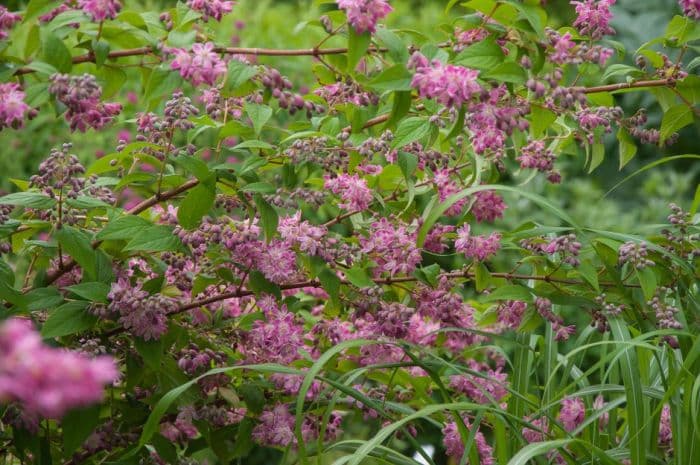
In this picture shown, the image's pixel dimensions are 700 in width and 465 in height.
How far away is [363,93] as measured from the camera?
1798 millimetres

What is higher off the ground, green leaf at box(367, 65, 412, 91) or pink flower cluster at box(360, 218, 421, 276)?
green leaf at box(367, 65, 412, 91)

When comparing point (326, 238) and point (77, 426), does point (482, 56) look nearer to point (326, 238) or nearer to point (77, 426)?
point (326, 238)

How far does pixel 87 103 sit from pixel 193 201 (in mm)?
279

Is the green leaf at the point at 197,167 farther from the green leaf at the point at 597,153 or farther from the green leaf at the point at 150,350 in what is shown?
the green leaf at the point at 597,153

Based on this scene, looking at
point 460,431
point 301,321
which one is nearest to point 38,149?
point 301,321

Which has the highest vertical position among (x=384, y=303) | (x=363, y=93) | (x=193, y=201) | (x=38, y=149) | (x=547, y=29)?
(x=547, y=29)

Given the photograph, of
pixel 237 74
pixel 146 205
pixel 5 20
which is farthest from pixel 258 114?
pixel 5 20

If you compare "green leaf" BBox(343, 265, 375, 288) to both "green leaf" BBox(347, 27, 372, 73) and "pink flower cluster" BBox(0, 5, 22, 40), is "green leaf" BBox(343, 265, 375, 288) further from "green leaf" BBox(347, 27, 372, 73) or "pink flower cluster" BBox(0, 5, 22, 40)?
"pink flower cluster" BBox(0, 5, 22, 40)

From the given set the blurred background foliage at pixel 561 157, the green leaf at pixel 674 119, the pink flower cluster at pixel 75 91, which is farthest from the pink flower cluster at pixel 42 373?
the blurred background foliage at pixel 561 157

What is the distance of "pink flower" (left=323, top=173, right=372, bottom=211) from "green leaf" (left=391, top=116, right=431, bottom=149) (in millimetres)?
120

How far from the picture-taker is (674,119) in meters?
1.91

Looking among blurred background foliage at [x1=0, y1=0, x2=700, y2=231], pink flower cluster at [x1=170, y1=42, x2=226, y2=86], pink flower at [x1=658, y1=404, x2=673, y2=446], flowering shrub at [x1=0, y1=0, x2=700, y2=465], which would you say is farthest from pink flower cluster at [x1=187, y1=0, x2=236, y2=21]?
blurred background foliage at [x1=0, y1=0, x2=700, y2=231]

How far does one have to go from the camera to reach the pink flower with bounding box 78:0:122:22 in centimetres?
148

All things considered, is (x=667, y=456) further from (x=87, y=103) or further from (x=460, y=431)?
(x=87, y=103)
